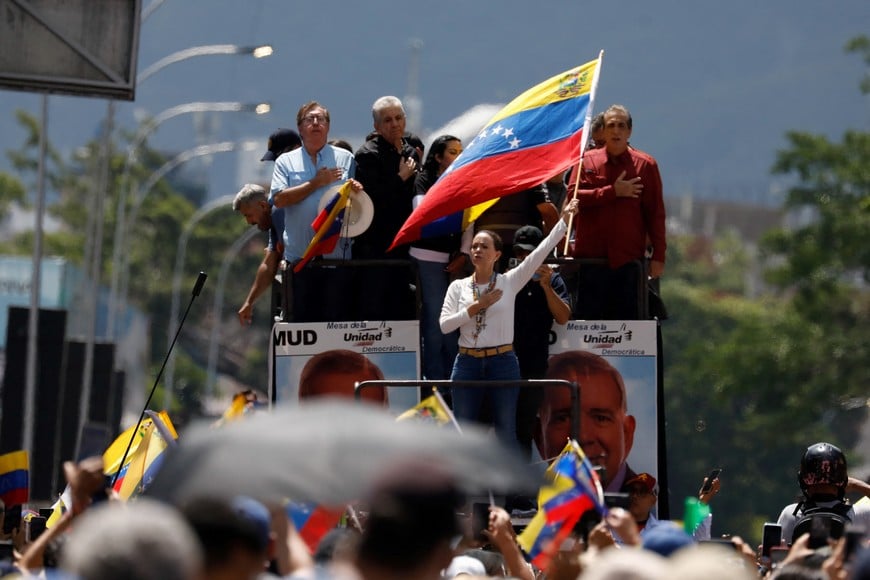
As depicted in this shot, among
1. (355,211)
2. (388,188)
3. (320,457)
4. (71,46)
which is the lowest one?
(320,457)

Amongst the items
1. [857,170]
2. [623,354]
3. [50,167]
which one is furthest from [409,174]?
[50,167]

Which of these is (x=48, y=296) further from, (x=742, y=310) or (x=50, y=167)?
(x=742, y=310)

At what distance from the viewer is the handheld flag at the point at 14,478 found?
11.6m

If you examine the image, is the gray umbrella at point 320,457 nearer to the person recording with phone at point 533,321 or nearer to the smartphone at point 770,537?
the smartphone at point 770,537

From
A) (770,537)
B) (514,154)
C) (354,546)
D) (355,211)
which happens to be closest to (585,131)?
(514,154)

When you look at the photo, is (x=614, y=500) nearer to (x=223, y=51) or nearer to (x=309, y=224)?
(x=309, y=224)

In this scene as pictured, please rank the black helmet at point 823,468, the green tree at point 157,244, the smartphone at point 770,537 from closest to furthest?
the smartphone at point 770,537
the black helmet at point 823,468
the green tree at point 157,244

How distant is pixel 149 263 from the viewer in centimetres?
9456

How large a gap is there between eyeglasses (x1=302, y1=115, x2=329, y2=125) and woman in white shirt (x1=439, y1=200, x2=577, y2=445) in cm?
173

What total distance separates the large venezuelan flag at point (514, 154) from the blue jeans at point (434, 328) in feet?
0.85

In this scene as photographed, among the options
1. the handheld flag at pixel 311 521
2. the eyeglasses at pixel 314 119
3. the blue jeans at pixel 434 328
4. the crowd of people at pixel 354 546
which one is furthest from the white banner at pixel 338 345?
the crowd of people at pixel 354 546

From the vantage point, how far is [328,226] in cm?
1330

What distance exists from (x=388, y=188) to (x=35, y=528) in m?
3.94

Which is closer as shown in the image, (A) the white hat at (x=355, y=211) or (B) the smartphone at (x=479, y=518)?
(B) the smartphone at (x=479, y=518)
